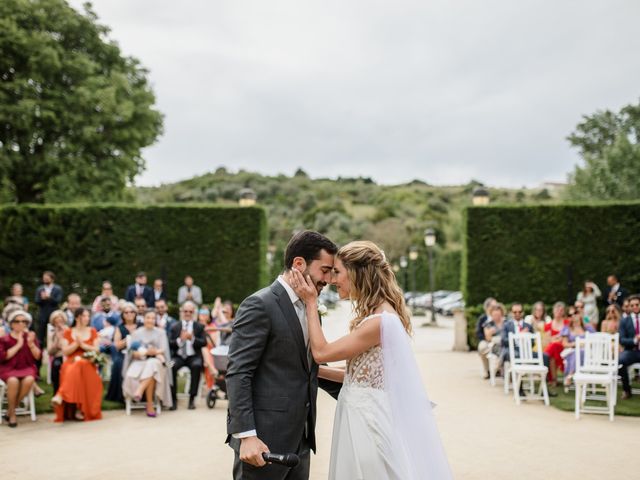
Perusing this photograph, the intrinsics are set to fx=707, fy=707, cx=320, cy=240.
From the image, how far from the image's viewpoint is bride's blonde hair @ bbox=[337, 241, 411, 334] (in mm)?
3795

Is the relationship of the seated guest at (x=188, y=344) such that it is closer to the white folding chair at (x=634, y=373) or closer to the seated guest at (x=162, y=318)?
the seated guest at (x=162, y=318)

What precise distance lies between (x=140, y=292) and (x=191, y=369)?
15.8ft

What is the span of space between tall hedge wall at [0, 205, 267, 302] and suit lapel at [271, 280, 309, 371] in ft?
53.0

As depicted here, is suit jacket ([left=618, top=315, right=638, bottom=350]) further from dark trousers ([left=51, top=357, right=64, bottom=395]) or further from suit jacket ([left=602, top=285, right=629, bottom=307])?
dark trousers ([left=51, top=357, right=64, bottom=395])

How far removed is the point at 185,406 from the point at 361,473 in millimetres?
8291

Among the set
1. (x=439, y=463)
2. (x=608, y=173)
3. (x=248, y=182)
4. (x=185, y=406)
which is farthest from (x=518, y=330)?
(x=248, y=182)

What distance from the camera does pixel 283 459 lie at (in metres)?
3.14

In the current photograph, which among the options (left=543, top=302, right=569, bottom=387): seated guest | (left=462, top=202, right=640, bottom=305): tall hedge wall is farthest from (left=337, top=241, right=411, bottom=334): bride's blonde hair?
(left=462, top=202, right=640, bottom=305): tall hedge wall

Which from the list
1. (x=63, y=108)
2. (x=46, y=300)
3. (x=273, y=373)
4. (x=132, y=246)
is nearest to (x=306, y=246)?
(x=273, y=373)

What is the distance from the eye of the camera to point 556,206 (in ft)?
64.3

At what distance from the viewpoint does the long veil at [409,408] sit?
3764mm

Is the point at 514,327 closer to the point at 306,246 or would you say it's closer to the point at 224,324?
the point at 224,324

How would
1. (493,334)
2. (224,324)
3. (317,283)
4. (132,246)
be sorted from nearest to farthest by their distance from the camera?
(317,283), (224,324), (493,334), (132,246)

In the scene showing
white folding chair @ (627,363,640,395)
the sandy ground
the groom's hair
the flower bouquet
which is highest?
the groom's hair
